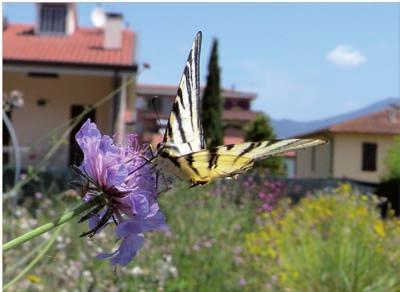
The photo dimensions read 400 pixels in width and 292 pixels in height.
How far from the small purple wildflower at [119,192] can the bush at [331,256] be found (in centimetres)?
308

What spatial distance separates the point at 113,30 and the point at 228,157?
14.3 meters

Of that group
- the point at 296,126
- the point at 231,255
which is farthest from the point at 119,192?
the point at 296,126

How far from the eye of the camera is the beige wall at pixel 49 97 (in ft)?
48.0

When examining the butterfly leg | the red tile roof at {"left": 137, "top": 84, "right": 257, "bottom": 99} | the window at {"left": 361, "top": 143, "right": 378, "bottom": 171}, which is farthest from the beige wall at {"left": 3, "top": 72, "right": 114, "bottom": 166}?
the red tile roof at {"left": 137, "top": 84, "right": 257, "bottom": 99}

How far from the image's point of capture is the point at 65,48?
49.0ft

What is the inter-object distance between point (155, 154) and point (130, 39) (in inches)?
604

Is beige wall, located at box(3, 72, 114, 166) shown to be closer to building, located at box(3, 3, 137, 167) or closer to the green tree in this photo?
building, located at box(3, 3, 137, 167)

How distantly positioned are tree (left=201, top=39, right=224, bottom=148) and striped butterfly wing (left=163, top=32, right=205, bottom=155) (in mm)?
22615

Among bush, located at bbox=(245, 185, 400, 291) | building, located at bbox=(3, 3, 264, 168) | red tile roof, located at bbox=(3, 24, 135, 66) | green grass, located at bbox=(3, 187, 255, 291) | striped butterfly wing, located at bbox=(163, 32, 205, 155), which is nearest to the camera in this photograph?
striped butterfly wing, located at bbox=(163, 32, 205, 155)

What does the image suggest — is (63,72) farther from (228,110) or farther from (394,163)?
(228,110)

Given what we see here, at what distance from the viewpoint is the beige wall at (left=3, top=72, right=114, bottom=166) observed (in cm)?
1462

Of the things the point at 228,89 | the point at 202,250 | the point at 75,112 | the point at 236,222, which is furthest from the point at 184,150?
the point at 228,89

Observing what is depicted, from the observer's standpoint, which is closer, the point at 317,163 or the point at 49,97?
the point at 49,97

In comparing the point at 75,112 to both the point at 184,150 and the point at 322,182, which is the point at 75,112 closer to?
the point at 322,182
